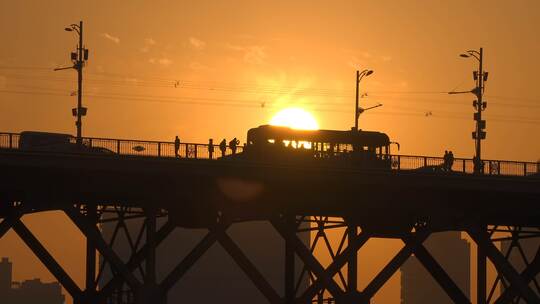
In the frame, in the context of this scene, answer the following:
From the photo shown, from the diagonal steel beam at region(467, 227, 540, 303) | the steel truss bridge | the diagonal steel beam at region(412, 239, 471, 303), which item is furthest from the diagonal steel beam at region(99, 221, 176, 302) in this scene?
the diagonal steel beam at region(467, 227, 540, 303)

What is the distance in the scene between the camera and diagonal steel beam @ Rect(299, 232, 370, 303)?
70.4m

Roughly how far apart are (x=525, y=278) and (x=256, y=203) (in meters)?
18.5

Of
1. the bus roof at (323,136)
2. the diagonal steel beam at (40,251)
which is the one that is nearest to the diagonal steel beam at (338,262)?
the diagonal steel beam at (40,251)

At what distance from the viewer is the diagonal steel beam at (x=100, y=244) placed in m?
65.9

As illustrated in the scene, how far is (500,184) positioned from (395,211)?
244 inches

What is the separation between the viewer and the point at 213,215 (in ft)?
244

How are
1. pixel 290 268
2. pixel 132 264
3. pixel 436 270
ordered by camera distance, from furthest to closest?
pixel 290 268, pixel 436 270, pixel 132 264

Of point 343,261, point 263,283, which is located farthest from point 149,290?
point 343,261

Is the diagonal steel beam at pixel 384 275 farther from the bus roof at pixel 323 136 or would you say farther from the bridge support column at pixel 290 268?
the bus roof at pixel 323 136

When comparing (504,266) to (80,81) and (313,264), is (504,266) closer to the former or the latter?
(313,264)

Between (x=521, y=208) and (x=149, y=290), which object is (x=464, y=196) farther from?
(x=149, y=290)

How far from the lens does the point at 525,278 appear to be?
8012 centimetres

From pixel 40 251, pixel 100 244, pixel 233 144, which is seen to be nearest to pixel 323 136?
pixel 233 144

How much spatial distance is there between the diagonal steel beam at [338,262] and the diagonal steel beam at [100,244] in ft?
32.9
